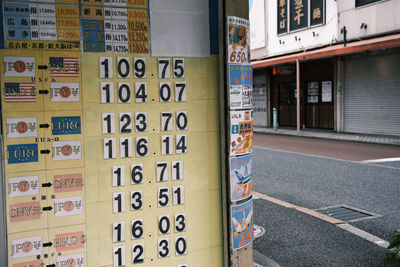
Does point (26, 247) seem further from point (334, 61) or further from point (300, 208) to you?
point (334, 61)

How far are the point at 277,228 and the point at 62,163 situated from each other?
12.1 ft

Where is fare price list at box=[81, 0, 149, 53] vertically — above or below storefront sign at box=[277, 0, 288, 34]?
below

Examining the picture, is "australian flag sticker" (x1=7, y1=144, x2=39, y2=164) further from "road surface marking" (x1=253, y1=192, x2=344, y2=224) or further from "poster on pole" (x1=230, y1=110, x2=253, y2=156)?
"road surface marking" (x1=253, y1=192, x2=344, y2=224)

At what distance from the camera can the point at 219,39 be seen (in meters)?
2.90

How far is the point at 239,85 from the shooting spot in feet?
9.66

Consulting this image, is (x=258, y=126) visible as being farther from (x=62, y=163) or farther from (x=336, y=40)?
(x=62, y=163)

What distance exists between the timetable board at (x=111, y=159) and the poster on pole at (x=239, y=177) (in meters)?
0.14

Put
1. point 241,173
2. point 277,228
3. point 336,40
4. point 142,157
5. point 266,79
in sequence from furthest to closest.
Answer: point 266,79
point 336,40
point 277,228
point 241,173
point 142,157

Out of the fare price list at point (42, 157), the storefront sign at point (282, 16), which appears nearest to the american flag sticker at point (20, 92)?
the fare price list at point (42, 157)

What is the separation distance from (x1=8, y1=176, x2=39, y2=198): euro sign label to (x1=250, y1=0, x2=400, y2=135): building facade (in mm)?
14263

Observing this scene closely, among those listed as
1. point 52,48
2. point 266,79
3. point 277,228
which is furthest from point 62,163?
point 266,79

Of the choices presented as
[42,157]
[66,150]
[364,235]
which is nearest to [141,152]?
[66,150]

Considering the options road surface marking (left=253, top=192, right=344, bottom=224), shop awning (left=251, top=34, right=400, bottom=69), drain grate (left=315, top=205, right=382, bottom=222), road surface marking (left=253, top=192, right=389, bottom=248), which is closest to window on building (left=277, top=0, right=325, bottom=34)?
shop awning (left=251, top=34, right=400, bottom=69)

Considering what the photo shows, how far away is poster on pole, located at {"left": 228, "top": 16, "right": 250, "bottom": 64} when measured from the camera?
9.42 ft
